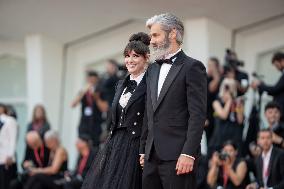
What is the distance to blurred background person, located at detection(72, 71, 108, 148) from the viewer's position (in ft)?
33.6

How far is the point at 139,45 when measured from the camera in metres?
5.07

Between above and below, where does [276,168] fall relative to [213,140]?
below

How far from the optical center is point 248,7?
1005cm

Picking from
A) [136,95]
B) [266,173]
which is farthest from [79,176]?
[136,95]

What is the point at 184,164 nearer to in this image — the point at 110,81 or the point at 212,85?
the point at 212,85

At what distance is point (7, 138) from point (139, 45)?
489 cm

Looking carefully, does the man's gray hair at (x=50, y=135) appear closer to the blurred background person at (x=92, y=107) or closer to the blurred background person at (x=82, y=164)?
the blurred background person at (x=82, y=164)

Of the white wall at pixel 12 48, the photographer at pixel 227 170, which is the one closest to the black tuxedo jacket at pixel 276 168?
the photographer at pixel 227 170

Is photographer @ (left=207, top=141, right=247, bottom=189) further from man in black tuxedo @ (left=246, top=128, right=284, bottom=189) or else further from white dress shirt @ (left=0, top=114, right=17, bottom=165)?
white dress shirt @ (left=0, top=114, right=17, bottom=165)

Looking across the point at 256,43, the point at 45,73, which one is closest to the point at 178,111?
the point at 256,43

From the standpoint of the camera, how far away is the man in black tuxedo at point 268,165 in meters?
7.23

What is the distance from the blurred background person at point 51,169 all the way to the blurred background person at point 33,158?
3.8 inches

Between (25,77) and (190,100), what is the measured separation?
363 inches

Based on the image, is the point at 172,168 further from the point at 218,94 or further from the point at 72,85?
the point at 72,85
